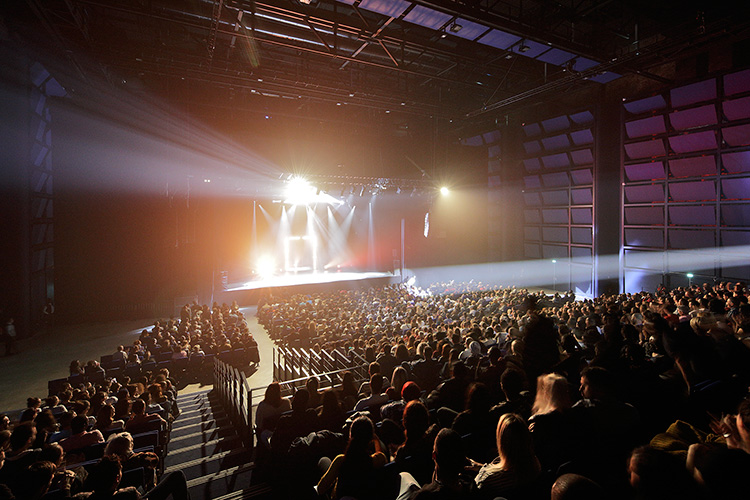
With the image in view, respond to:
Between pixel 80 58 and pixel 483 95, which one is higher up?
pixel 483 95

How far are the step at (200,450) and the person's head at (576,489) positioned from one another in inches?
187

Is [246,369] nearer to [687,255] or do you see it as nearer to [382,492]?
[382,492]

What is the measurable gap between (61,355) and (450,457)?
1370 cm

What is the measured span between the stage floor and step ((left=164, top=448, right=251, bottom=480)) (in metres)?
14.7

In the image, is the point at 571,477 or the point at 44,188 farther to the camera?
the point at 44,188

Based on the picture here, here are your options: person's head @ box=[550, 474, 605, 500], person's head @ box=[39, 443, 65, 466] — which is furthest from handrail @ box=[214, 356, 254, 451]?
person's head @ box=[550, 474, 605, 500]

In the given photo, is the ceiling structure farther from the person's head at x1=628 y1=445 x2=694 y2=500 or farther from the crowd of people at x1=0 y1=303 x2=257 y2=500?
the person's head at x1=628 y1=445 x2=694 y2=500

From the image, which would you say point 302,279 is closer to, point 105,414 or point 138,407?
point 138,407

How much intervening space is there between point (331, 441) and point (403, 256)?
2113 cm

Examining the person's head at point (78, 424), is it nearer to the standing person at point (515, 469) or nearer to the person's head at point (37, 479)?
the person's head at point (37, 479)

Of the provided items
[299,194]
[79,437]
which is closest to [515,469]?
[79,437]

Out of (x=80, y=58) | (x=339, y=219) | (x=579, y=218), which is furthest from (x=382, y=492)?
(x=339, y=219)

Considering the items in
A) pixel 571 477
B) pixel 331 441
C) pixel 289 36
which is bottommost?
pixel 331 441

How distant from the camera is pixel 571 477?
5.33ft
